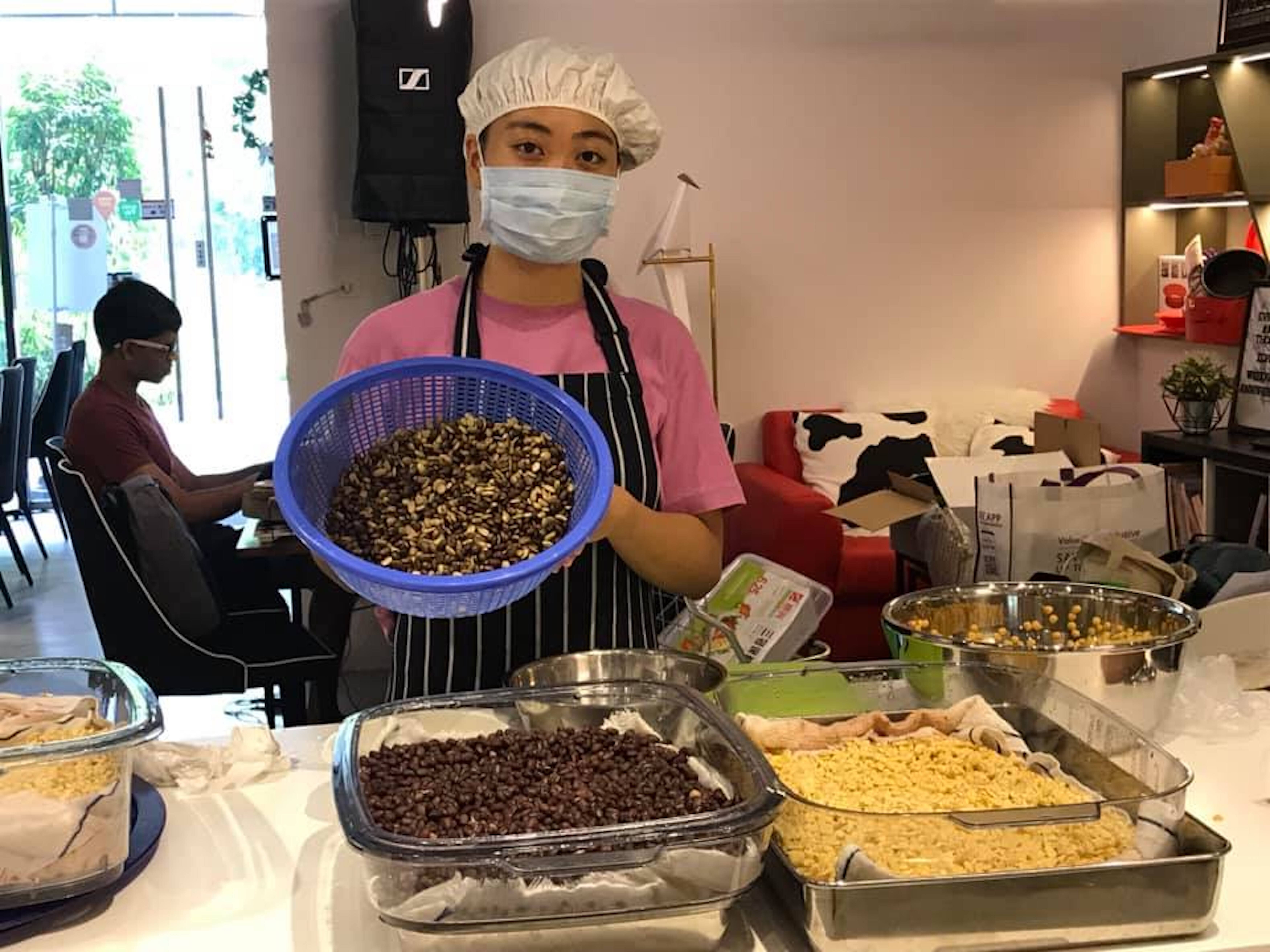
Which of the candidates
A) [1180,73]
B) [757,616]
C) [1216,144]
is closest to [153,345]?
[757,616]

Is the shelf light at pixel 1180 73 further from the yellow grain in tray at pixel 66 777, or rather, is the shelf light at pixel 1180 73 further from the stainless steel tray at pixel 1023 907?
the yellow grain in tray at pixel 66 777

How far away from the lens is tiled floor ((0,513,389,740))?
4.56m

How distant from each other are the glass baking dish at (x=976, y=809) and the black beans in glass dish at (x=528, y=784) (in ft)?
0.39

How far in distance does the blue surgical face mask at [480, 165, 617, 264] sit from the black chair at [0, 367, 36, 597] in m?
4.97

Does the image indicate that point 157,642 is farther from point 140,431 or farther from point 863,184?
point 863,184

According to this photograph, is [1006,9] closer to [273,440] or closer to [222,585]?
[222,585]

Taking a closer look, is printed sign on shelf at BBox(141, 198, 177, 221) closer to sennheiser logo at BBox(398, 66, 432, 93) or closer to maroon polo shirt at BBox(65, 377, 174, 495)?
sennheiser logo at BBox(398, 66, 432, 93)

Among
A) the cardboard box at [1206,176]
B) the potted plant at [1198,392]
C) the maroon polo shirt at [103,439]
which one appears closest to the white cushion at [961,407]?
the potted plant at [1198,392]

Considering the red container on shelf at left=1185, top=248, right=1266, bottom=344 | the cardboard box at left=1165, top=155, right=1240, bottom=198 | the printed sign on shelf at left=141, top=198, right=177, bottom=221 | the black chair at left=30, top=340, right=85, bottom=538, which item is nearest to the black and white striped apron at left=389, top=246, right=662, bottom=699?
the red container on shelf at left=1185, top=248, right=1266, bottom=344

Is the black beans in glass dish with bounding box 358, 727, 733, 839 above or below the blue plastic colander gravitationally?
below

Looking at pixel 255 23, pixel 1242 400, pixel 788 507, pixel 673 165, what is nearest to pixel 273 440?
pixel 255 23

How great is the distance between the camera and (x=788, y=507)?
446cm

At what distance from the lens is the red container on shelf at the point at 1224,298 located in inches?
174

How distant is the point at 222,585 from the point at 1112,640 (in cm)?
283
